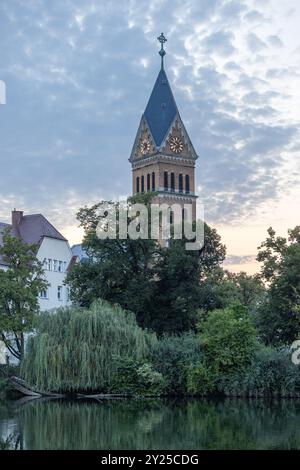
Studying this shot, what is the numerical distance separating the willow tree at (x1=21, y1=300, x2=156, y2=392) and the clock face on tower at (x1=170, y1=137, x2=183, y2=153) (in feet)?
171

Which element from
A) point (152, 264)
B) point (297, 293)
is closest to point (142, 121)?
point (152, 264)

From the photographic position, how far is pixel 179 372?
137ft

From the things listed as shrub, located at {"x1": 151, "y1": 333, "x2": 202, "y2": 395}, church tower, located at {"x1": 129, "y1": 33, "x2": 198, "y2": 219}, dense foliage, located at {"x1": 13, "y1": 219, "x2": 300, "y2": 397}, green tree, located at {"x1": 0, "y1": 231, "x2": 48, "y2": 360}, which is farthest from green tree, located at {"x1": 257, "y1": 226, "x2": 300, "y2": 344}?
church tower, located at {"x1": 129, "y1": 33, "x2": 198, "y2": 219}

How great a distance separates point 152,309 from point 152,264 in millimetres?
2792

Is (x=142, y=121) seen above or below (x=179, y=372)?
above

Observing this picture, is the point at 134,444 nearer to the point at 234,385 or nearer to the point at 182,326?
the point at 234,385

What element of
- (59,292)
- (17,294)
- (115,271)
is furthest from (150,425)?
(59,292)

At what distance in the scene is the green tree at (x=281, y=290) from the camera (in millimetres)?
45500

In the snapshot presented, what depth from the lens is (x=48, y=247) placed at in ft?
198

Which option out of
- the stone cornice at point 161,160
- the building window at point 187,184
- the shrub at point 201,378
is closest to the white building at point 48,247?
the shrub at point 201,378

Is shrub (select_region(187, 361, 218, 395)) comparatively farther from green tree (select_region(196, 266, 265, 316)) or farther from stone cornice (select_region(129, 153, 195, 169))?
stone cornice (select_region(129, 153, 195, 169))

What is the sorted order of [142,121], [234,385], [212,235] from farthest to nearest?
[142,121]
[212,235]
[234,385]

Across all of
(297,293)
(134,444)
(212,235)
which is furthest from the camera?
(212,235)
